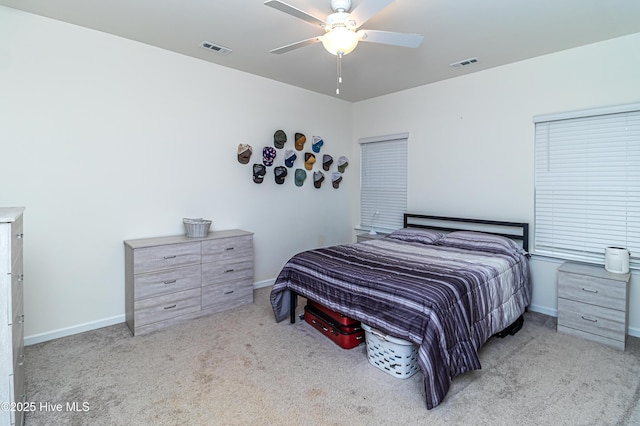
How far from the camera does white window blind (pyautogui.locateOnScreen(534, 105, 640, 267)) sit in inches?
120

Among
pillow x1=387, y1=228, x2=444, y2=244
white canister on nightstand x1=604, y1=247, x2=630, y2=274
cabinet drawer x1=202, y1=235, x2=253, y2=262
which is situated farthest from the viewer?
pillow x1=387, y1=228, x2=444, y2=244

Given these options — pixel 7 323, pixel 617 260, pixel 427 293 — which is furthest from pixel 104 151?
pixel 617 260

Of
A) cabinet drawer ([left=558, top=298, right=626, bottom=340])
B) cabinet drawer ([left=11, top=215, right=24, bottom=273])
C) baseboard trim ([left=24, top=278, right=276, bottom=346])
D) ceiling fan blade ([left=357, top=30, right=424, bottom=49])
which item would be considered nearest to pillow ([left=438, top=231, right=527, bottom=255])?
cabinet drawer ([left=558, top=298, right=626, bottom=340])

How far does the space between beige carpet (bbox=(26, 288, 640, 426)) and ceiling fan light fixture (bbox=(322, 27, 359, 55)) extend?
236 centimetres

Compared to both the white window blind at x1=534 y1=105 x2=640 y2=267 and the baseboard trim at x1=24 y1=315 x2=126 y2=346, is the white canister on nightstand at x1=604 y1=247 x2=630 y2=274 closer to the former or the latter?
the white window blind at x1=534 y1=105 x2=640 y2=267

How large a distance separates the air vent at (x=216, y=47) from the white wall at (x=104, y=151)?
38 centimetres

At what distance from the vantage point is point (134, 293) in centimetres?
298

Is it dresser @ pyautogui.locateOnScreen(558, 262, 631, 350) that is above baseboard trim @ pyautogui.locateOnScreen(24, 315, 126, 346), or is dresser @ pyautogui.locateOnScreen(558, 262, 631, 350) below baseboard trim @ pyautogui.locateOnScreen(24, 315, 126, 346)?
above

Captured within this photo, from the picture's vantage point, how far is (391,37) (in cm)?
241

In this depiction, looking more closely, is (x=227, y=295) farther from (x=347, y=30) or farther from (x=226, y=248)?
(x=347, y=30)

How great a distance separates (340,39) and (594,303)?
309 cm

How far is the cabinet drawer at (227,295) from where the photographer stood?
346 centimetres

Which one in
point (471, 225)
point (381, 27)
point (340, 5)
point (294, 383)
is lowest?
point (294, 383)

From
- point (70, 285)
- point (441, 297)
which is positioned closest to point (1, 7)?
point (70, 285)
